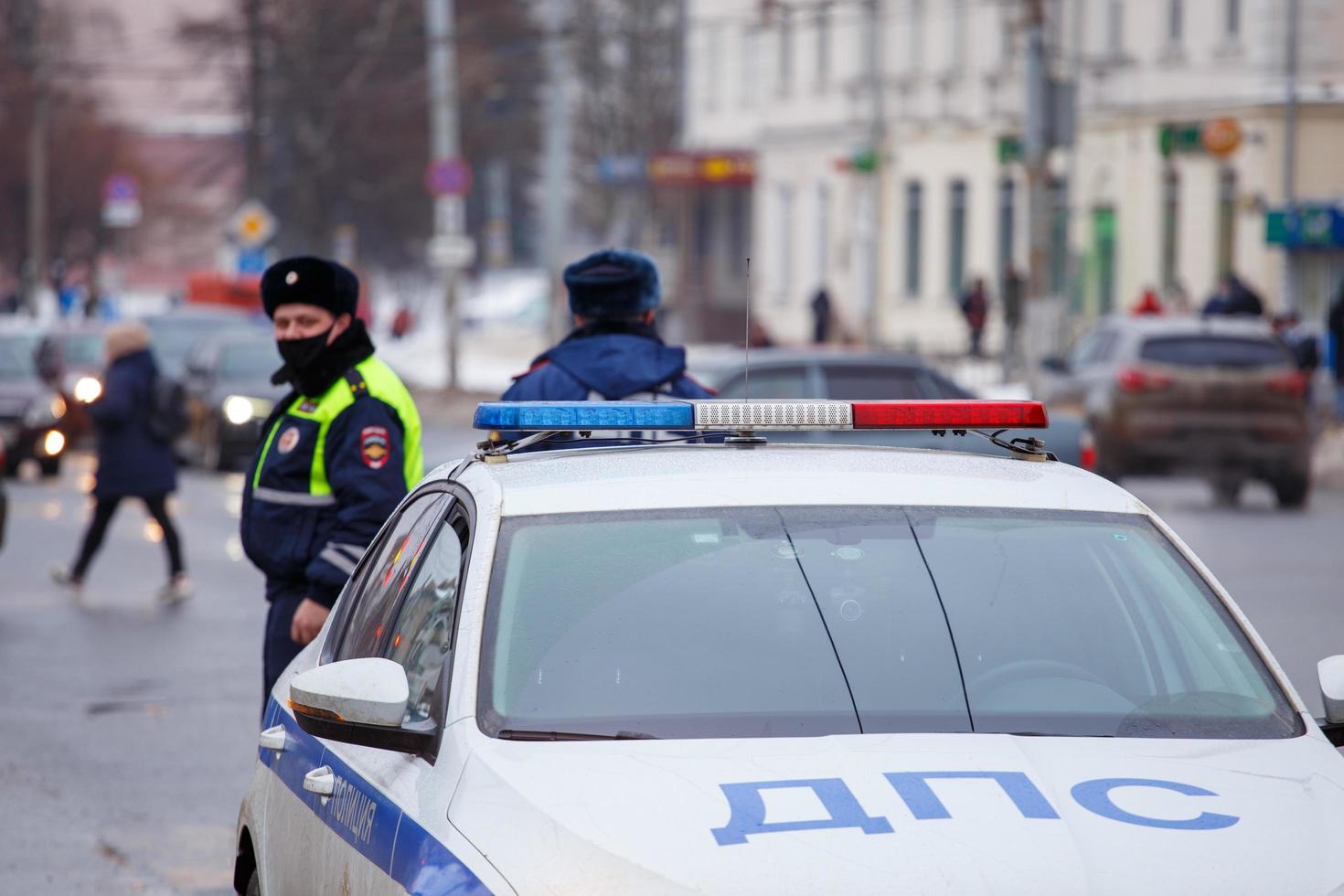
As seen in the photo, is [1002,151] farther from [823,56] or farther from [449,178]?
[449,178]

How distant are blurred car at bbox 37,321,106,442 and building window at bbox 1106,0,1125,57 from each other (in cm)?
2056

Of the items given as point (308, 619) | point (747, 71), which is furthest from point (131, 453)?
point (747, 71)

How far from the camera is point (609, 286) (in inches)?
291

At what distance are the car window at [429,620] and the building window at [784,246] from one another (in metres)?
53.1

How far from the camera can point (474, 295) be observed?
3814 inches

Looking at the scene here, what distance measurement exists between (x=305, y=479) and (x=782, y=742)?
2910 mm

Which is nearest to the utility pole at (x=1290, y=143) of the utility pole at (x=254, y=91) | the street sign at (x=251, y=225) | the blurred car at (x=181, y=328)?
the blurred car at (x=181, y=328)

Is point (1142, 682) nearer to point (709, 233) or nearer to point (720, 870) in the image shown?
point (720, 870)

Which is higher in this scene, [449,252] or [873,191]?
[873,191]

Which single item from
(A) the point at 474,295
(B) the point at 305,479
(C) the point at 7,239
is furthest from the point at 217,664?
(A) the point at 474,295

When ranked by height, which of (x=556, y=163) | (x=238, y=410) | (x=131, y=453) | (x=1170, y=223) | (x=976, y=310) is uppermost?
(x=556, y=163)

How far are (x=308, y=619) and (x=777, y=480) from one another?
223 cm

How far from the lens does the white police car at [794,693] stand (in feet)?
11.5

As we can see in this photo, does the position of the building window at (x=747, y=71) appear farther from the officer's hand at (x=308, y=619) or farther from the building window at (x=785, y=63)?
the officer's hand at (x=308, y=619)
